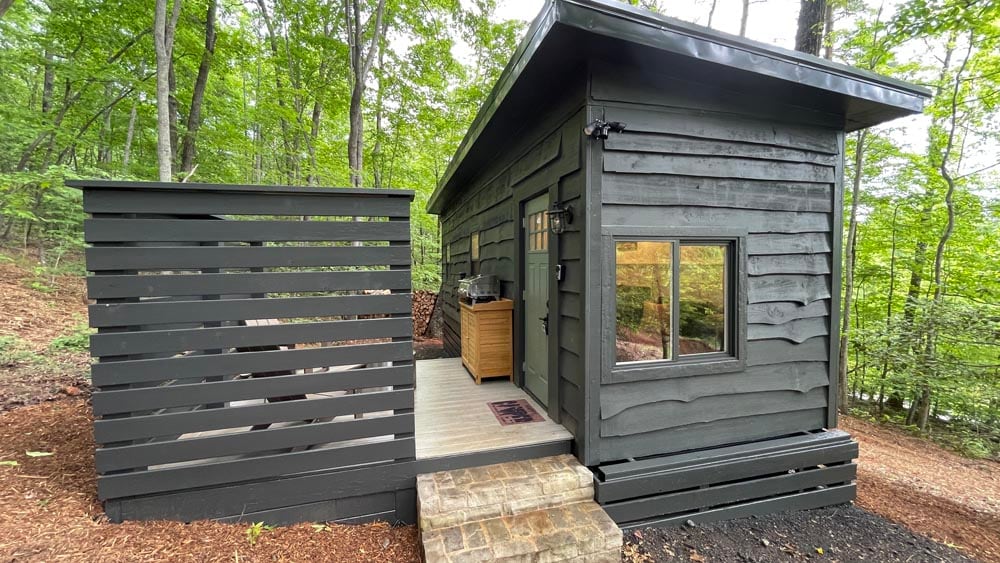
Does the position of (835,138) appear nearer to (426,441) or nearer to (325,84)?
(426,441)

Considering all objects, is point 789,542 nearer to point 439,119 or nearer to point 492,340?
point 492,340

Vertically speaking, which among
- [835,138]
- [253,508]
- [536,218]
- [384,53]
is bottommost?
[253,508]

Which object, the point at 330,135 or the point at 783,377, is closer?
the point at 783,377

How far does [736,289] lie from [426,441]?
2.56 metres

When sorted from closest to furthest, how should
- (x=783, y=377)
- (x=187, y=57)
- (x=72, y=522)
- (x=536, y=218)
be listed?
(x=72, y=522) < (x=783, y=377) < (x=536, y=218) < (x=187, y=57)

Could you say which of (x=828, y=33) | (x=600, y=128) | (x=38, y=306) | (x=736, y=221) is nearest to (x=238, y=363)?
(x=600, y=128)

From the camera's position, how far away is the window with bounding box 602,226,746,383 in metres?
2.51

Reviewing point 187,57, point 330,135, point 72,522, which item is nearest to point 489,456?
point 72,522

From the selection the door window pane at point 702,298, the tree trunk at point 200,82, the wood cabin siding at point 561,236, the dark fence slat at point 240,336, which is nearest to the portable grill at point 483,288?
the wood cabin siding at point 561,236

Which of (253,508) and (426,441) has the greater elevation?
(426,441)

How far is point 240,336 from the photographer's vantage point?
2166mm

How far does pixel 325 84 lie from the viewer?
7.80m

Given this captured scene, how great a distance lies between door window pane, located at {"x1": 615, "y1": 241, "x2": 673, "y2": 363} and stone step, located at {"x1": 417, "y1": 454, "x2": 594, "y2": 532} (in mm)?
857

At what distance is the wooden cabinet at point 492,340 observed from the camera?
→ 13.3 ft
